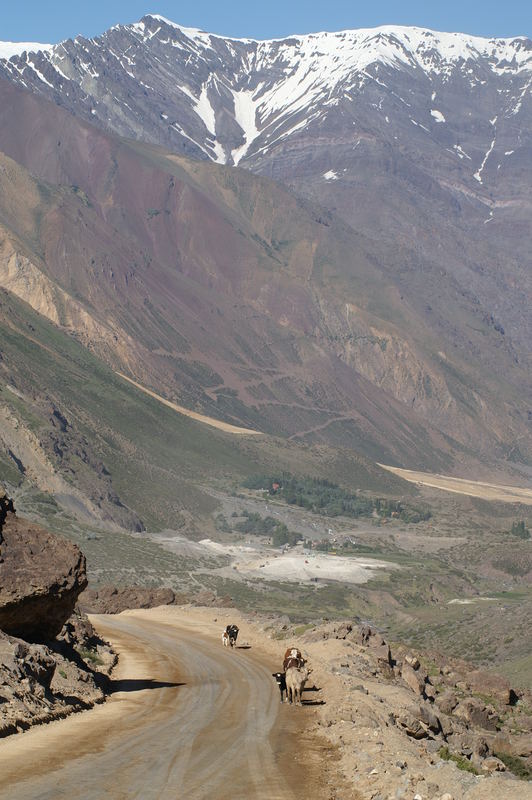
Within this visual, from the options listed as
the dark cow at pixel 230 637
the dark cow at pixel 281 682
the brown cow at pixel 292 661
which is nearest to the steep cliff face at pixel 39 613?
the dark cow at pixel 281 682

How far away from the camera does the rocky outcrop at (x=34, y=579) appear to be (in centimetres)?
2897

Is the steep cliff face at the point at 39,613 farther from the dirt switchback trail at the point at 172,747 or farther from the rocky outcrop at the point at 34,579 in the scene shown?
the dirt switchback trail at the point at 172,747

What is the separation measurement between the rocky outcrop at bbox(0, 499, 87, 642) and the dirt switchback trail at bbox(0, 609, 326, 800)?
262 cm

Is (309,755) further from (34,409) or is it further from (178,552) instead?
(34,409)

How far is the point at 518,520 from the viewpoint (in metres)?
187

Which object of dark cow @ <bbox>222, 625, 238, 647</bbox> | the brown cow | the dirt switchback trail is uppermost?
dark cow @ <bbox>222, 625, 238, 647</bbox>

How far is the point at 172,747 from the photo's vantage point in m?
23.3

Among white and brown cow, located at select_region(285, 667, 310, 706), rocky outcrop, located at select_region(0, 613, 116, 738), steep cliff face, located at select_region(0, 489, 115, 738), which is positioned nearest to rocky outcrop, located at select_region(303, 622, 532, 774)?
white and brown cow, located at select_region(285, 667, 310, 706)

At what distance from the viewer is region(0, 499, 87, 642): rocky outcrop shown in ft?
95.0

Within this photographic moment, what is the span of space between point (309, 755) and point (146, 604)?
46002 millimetres

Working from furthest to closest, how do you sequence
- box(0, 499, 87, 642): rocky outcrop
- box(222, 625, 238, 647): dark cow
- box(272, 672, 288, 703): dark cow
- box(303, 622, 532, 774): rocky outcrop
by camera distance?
box(222, 625, 238, 647): dark cow
box(272, 672, 288, 703): dark cow
box(0, 499, 87, 642): rocky outcrop
box(303, 622, 532, 774): rocky outcrop

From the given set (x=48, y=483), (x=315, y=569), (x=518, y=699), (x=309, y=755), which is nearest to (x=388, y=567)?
(x=315, y=569)

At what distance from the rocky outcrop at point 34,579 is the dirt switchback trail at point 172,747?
8.59 feet

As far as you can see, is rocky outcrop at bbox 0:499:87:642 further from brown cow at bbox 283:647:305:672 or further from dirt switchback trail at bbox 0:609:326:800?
brown cow at bbox 283:647:305:672
